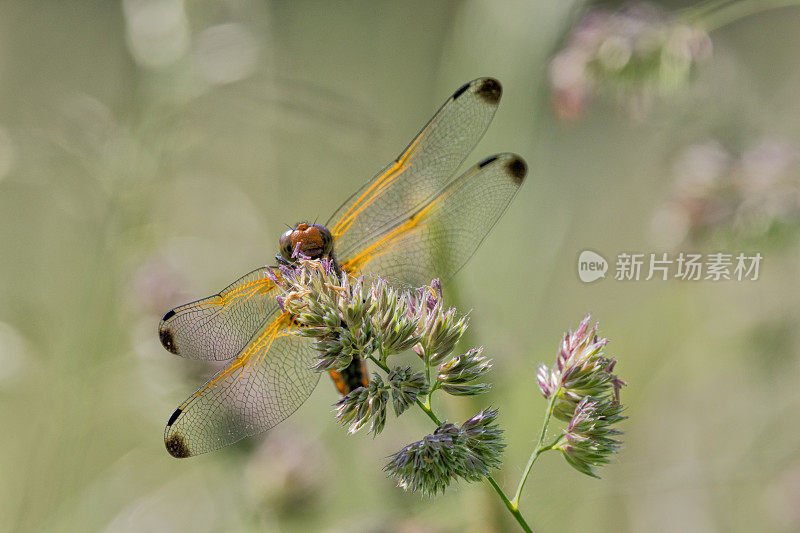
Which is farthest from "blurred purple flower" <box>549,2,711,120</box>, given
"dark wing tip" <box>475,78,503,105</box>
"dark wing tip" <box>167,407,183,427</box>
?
"dark wing tip" <box>167,407,183,427</box>

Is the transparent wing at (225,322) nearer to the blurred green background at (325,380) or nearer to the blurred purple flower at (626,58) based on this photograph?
the blurred green background at (325,380)

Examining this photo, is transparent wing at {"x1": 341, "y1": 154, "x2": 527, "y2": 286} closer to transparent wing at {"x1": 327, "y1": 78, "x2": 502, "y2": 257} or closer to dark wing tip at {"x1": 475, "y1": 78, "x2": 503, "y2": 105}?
transparent wing at {"x1": 327, "y1": 78, "x2": 502, "y2": 257}

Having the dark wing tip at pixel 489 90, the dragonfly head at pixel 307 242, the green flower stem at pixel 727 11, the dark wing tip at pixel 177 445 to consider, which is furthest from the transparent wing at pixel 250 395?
the green flower stem at pixel 727 11

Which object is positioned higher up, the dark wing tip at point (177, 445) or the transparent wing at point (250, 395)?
the transparent wing at point (250, 395)

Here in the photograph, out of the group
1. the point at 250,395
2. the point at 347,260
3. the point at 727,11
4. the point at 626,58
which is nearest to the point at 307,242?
the point at 347,260

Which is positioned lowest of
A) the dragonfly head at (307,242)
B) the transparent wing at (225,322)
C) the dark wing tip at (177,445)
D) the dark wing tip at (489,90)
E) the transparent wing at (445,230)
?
the dark wing tip at (177,445)

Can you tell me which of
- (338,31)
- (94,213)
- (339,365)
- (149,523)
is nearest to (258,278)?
(339,365)

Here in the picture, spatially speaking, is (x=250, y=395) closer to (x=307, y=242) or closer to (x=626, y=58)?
(x=307, y=242)

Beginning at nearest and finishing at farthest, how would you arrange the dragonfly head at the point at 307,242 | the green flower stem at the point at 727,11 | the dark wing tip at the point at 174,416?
the dark wing tip at the point at 174,416, the dragonfly head at the point at 307,242, the green flower stem at the point at 727,11
